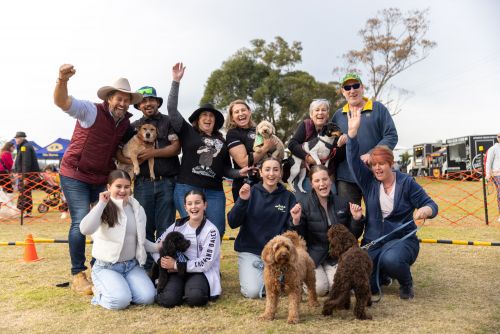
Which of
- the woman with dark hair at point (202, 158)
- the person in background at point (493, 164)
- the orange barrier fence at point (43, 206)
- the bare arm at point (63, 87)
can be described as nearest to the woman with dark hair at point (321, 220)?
the woman with dark hair at point (202, 158)

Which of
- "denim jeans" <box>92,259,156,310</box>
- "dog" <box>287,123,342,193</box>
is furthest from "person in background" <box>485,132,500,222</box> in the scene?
"denim jeans" <box>92,259,156,310</box>

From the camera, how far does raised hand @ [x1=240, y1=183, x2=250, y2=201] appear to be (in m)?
3.60

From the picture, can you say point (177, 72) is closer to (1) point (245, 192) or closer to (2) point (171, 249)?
(1) point (245, 192)

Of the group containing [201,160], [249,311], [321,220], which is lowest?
[249,311]

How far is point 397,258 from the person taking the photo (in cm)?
360

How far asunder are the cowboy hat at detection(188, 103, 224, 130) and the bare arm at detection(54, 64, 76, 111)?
52.2 inches

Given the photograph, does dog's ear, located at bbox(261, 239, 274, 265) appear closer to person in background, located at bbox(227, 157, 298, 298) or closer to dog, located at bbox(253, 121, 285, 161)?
person in background, located at bbox(227, 157, 298, 298)

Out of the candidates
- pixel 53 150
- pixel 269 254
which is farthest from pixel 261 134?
pixel 53 150

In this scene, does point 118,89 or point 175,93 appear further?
point 175,93

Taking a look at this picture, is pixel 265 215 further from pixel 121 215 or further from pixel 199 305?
pixel 121 215

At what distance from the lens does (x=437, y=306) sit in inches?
134

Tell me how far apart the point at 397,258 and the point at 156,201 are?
2.56 meters

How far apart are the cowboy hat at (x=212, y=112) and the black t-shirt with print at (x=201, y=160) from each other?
0.16m

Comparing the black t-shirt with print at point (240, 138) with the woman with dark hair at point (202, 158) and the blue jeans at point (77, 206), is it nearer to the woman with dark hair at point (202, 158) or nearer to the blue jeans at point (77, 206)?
the woman with dark hair at point (202, 158)
